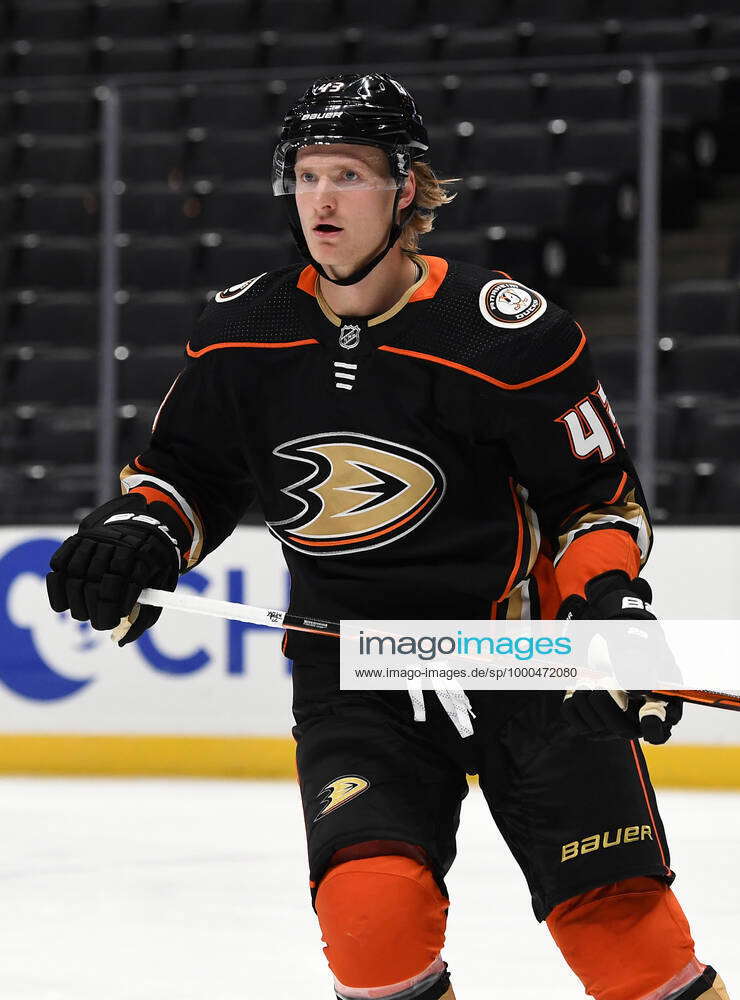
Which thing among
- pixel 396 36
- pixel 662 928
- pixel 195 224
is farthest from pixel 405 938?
pixel 396 36

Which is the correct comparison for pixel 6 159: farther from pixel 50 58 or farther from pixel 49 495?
pixel 49 495

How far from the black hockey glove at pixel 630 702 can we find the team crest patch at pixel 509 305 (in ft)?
1.06

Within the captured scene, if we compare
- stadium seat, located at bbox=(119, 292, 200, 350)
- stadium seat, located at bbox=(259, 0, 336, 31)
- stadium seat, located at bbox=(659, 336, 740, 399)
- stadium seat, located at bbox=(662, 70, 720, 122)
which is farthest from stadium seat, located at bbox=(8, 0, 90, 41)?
stadium seat, located at bbox=(659, 336, 740, 399)

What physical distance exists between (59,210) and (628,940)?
13.3 feet

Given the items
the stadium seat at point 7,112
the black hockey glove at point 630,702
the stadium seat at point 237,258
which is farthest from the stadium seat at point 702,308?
the black hockey glove at point 630,702

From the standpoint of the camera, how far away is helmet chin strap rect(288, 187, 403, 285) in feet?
5.85

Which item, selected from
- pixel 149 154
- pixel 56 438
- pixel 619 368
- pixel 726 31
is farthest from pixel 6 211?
pixel 726 31

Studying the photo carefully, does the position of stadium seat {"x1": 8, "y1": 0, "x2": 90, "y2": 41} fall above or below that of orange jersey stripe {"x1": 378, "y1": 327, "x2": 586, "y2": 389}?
above

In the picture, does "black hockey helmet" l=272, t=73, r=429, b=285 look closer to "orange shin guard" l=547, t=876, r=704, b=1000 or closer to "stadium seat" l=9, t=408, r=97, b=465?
"orange shin guard" l=547, t=876, r=704, b=1000

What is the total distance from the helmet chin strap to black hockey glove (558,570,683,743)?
44 cm

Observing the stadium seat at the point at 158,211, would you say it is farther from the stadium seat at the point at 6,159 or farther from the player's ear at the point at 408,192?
the player's ear at the point at 408,192

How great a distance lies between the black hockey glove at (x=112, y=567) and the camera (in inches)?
69.1

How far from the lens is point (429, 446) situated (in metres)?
1.76

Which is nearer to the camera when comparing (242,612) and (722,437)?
(242,612)
